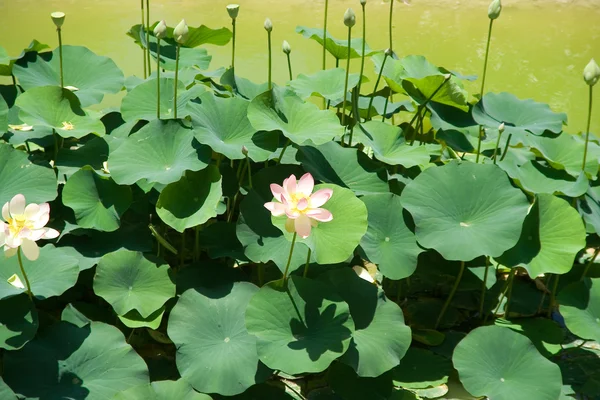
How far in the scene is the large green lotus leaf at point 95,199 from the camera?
1.81 metres

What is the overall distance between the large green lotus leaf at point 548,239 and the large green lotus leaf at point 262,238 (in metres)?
0.52

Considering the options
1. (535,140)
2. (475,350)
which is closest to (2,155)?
(475,350)

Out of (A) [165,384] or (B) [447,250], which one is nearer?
(A) [165,384]

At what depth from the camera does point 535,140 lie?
2.14m

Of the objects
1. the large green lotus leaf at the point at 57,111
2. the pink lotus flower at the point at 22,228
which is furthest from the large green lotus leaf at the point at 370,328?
the large green lotus leaf at the point at 57,111

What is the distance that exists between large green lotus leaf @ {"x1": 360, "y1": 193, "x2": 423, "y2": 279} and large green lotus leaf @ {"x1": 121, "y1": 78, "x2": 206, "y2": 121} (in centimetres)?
57

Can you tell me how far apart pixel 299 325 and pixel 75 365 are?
475mm

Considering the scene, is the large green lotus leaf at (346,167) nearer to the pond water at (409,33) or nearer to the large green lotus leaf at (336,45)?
the large green lotus leaf at (336,45)

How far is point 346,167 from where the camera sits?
1943 mm

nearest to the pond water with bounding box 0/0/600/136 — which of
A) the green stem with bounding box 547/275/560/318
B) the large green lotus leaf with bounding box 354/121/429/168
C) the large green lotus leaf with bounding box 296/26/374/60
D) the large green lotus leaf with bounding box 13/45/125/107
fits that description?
the large green lotus leaf with bounding box 13/45/125/107

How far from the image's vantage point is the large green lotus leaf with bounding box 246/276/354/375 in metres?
1.52

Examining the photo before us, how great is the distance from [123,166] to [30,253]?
0.40 metres

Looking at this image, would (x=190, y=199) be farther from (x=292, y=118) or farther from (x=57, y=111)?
(x=57, y=111)

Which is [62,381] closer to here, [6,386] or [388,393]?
[6,386]
